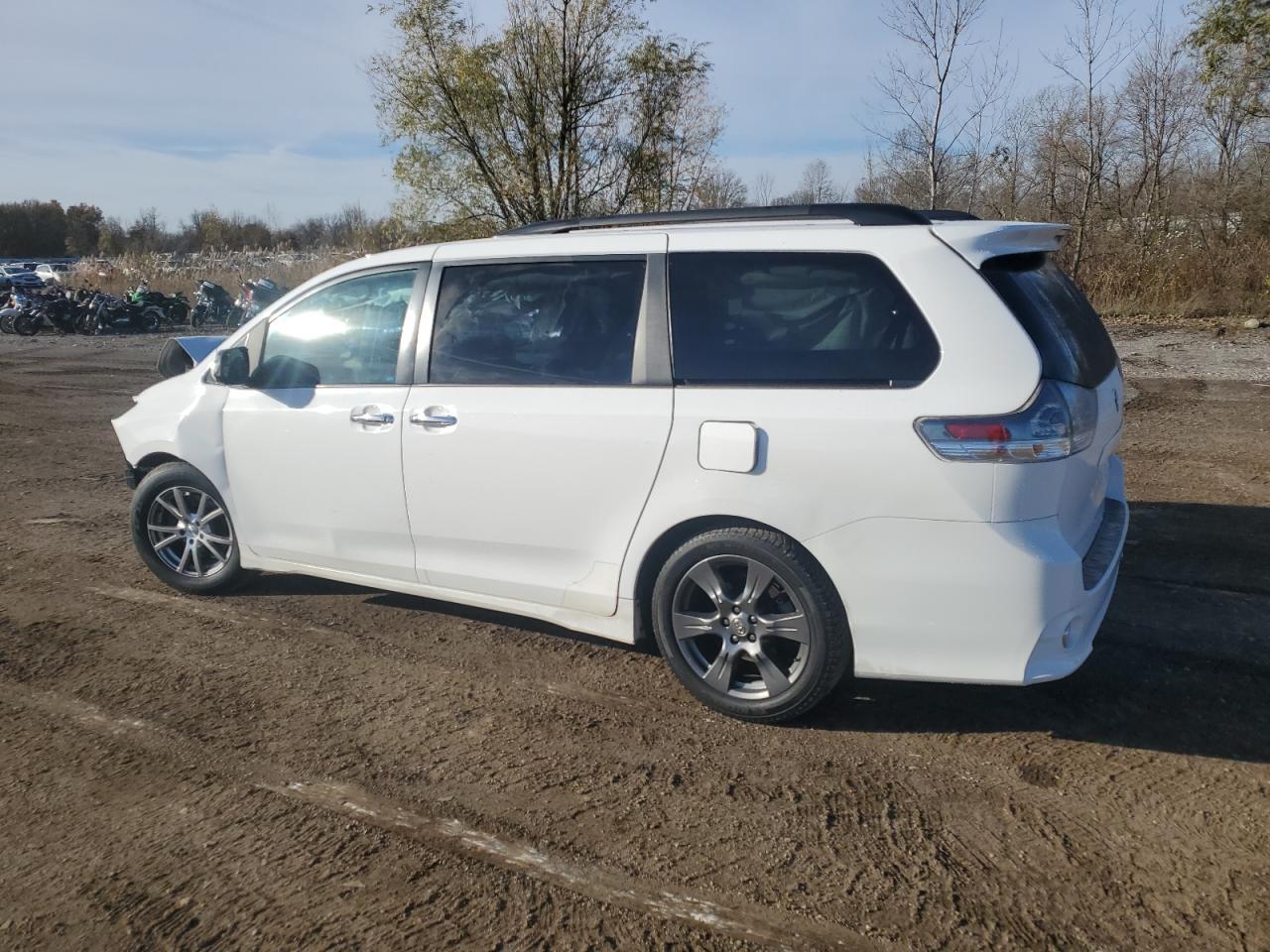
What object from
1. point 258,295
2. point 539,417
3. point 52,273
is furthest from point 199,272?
point 539,417

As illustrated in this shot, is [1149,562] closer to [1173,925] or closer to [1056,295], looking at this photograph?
[1056,295]

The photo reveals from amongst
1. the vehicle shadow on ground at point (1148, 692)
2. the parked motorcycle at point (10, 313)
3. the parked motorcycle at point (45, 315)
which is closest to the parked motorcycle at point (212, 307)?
the parked motorcycle at point (45, 315)

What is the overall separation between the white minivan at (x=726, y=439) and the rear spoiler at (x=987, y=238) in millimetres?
13

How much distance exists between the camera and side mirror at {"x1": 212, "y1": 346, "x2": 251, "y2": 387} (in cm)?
495

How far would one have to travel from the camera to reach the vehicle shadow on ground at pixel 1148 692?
3.71 metres

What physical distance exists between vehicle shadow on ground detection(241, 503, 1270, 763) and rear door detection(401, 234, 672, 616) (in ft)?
2.28

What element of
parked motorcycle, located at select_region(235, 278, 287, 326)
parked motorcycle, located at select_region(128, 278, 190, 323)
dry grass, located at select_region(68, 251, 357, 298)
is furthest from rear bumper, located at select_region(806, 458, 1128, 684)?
dry grass, located at select_region(68, 251, 357, 298)

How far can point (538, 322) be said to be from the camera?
Answer: 4.26 metres

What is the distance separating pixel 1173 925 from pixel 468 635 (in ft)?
10.2

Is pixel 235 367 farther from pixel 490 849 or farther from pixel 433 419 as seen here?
pixel 490 849

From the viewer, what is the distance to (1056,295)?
3.84 metres

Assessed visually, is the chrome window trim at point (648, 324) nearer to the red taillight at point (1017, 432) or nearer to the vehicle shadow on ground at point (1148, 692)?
the red taillight at point (1017, 432)

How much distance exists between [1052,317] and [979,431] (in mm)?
653

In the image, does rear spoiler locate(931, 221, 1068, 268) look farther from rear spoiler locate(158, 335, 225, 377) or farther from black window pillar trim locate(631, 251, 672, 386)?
rear spoiler locate(158, 335, 225, 377)
